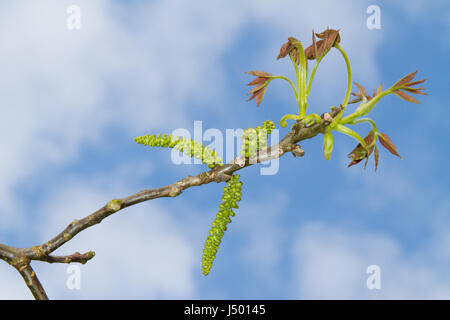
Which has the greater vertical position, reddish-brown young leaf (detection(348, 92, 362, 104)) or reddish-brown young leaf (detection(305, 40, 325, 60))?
reddish-brown young leaf (detection(305, 40, 325, 60))

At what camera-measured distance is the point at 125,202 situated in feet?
6.19

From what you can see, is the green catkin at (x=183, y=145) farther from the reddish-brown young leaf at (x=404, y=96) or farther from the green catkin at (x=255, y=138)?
the reddish-brown young leaf at (x=404, y=96)

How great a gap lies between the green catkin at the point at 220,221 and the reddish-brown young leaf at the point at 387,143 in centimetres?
58

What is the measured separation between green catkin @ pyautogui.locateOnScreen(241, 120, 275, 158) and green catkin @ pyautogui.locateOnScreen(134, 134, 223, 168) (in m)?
0.13

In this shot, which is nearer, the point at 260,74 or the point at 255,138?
the point at 255,138

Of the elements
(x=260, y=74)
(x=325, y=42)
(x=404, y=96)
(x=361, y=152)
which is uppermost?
(x=325, y=42)

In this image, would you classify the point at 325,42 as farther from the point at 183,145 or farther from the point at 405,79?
the point at 183,145

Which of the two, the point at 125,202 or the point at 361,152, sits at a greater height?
the point at 361,152

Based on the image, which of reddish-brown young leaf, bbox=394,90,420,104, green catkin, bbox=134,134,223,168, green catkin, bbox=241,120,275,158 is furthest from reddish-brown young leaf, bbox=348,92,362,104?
green catkin, bbox=134,134,223,168

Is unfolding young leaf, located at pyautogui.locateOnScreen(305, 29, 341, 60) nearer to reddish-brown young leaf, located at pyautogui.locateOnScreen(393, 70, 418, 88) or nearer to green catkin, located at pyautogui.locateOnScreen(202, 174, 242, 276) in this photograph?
reddish-brown young leaf, located at pyautogui.locateOnScreen(393, 70, 418, 88)

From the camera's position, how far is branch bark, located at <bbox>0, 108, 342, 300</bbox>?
1.81 metres

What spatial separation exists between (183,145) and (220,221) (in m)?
0.34

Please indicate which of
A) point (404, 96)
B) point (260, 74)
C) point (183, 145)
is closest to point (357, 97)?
point (404, 96)
